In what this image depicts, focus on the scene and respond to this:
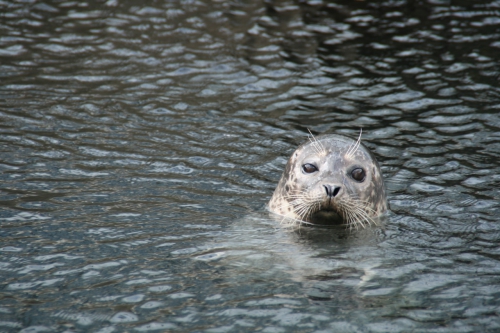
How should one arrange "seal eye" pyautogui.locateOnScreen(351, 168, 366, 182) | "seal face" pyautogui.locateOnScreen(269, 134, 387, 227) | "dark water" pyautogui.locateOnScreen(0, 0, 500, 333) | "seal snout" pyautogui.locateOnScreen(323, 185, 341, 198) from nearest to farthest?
"dark water" pyautogui.locateOnScreen(0, 0, 500, 333), "seal snout" pyautogui.locateOnScreen(323, 185, 341, 198), "seal face" pyautogui.locateOnScreen(269, 134, 387, 227), "seal eye" pyautogui.locateOnScreen(351, 168, 366, 182)

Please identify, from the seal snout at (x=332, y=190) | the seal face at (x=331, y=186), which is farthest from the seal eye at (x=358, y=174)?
the seal snout at (x=332, y=190)

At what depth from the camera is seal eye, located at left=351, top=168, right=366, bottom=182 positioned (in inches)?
318

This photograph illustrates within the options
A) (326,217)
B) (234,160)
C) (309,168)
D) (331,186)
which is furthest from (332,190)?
(234,160)

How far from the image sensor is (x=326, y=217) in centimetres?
788

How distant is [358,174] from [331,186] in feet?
2.14

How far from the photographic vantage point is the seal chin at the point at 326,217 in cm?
776

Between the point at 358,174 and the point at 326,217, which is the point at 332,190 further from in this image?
the point at 358,174

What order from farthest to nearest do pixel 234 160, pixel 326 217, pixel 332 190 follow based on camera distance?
1. pixel 234 160
2. pixel 326 217
3. pixel 332 190

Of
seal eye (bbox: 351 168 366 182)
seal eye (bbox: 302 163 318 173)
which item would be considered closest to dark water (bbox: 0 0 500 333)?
seal eye (bbox: 351 168 366 182)

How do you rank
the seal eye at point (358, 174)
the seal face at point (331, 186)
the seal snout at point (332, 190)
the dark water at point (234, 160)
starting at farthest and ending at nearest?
the seal eye at point (358, 174), the seal face at point (331, 186), the seal snout at point (332, 190), the dark water at point (234, 160)

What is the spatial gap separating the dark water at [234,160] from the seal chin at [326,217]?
0.24 metres

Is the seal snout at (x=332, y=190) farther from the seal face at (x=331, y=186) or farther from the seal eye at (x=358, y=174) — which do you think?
the seal eye at (x=358, y=174)

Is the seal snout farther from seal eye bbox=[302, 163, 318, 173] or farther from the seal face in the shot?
seal eye bbox=[302, 163, 318, 173]

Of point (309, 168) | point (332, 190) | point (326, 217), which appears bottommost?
point (326, 217)
